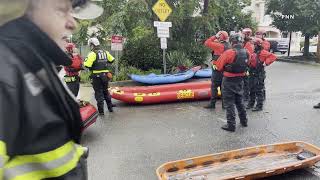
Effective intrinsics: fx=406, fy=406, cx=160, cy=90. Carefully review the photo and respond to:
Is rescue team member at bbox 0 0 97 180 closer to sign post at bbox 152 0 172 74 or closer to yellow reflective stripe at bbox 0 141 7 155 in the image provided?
yellow reflective stripe at bbox 0 141 7 155

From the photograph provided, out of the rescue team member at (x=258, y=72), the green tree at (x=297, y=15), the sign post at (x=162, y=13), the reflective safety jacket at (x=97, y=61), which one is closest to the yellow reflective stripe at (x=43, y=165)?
the reflective safety jacket at (x=97, y=61)

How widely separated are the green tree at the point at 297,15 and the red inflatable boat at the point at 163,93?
11.5 m

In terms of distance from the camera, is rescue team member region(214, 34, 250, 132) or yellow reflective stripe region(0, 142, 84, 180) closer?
yellow reflective stripe region(0, 142, 84, 180)

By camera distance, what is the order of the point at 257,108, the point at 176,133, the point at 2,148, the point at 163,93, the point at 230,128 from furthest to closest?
the point at 163,93 < the point at 257,108 < the point at 230,128 < the point at 176,133 < the point at 2,148

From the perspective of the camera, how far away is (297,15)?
20.2 meters

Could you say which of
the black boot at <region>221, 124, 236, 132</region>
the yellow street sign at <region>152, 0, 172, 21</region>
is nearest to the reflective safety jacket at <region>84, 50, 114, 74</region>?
the black boot at <region>221, 124, 236, 132</region>

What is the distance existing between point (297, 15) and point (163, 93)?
42.2 ft

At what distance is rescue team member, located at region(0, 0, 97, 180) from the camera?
1.20 m

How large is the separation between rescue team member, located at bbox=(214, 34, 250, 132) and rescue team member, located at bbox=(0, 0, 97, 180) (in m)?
5.86

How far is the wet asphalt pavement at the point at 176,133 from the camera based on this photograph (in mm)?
5559

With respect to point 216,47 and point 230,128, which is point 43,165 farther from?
point 216,47

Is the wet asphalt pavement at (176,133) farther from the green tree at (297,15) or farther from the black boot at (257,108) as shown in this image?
the green tree at (297,15)

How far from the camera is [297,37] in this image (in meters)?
39.9

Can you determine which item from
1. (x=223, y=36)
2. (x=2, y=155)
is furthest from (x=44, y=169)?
(x=223, y=36)
